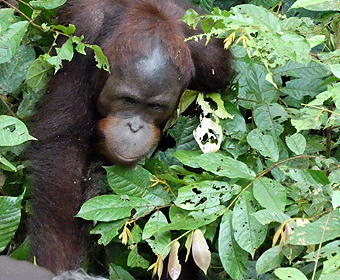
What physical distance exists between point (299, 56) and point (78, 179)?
1263 millimetres

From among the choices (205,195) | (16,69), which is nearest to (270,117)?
(205,195)

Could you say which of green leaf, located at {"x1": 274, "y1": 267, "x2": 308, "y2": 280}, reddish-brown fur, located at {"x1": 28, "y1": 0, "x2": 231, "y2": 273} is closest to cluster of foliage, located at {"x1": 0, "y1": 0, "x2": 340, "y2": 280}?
green leaf, located at {"x1": 274, "y1": 267, "x2": 308, "y2": 280}

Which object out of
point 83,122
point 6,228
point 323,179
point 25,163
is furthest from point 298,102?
point 6,228

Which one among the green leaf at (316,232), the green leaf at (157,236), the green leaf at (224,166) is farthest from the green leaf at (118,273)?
the green leaf at (316,232)

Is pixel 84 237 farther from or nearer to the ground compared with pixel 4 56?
nearer to the ground

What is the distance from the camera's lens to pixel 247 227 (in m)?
2.51

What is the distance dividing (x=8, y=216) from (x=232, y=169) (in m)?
0.95

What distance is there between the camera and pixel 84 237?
311cm

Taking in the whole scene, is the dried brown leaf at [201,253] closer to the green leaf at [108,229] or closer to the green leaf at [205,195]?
the green leaf at [205,195]

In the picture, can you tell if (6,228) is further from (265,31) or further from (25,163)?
(265,31)

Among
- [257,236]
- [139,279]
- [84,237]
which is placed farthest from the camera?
[139,279]

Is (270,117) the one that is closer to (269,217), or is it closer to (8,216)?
(269,217)

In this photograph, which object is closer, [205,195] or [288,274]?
[288,274]

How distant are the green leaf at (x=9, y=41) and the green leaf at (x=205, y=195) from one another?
37.2 inches
